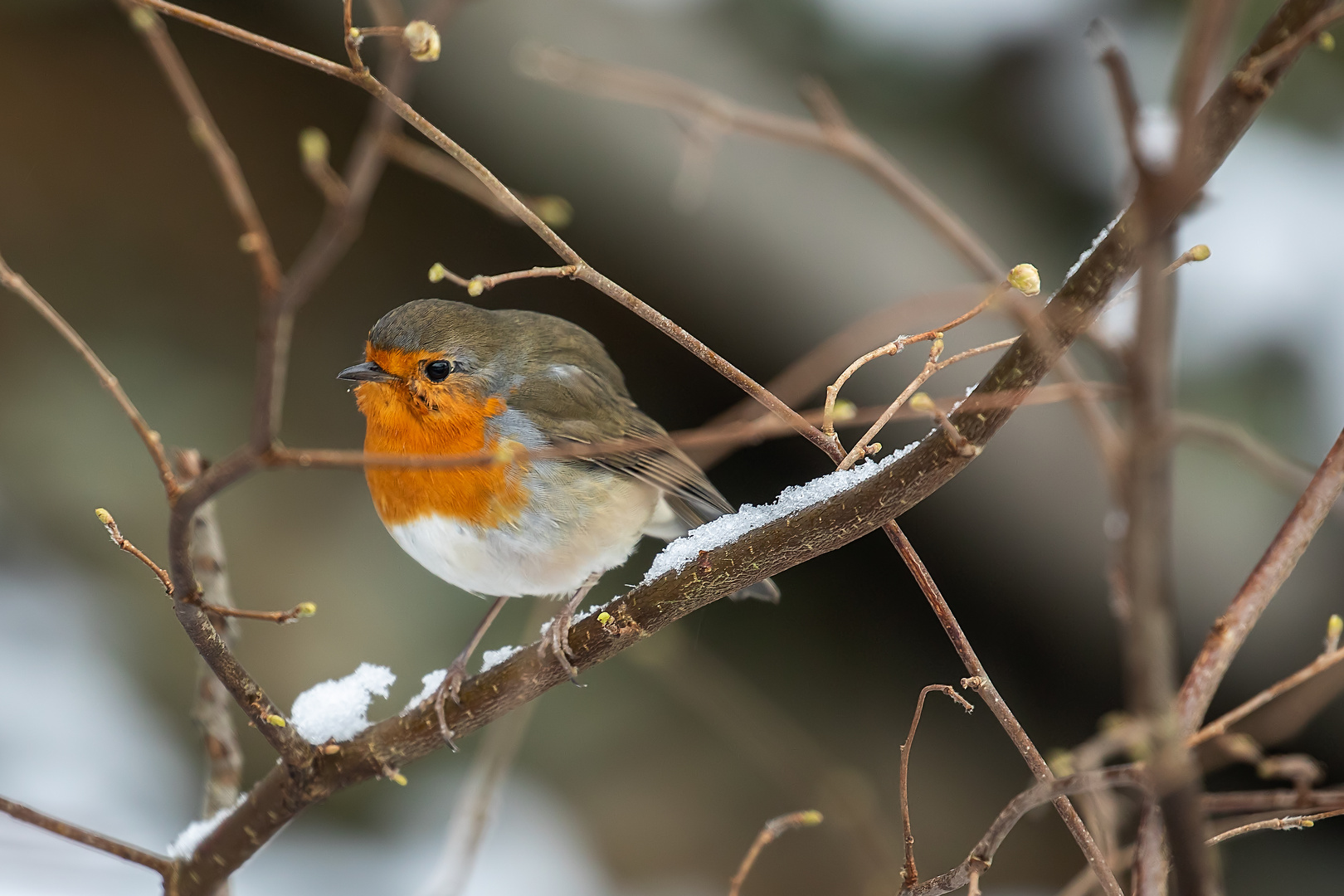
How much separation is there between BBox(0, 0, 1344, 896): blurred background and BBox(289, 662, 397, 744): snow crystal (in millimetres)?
1489

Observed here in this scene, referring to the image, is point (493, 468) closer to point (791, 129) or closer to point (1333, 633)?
point (791, 129)

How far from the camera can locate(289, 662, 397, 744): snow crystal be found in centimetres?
135

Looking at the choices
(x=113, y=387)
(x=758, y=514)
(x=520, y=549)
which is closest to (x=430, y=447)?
Result: (x=520, y=549)

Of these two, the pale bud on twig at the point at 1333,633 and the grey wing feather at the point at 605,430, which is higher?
the grey wing feather at the point at 605,430

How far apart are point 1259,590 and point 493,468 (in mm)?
1036

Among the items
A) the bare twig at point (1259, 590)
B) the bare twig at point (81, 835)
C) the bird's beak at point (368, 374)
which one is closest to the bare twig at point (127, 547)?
the bare twig at point (81, 835)

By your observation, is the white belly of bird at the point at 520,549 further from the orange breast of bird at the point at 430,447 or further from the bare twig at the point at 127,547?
the bare twig at the point at 127,547

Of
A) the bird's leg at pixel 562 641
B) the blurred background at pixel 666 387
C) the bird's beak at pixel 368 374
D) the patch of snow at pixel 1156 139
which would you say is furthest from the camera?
the blurred background at pixel 666 387

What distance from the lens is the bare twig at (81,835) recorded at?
1.00 metres

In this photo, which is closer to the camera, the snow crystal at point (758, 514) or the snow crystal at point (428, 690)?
the snow crystal at point (758, 514)

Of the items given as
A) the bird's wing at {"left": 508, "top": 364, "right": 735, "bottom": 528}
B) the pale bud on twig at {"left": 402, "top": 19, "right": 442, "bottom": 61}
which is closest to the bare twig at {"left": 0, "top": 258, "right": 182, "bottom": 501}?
the pale bud on twig at {"left": 402, "top": 19, "right": 442, "bottom": 61}

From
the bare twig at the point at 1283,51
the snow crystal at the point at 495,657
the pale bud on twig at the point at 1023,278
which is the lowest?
the bare twig at the point at 1283,51

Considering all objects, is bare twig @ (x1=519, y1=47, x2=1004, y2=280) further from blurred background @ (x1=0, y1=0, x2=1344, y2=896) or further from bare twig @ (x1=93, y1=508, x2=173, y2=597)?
blurred background @ (x1=0, y1=0, x2=1344, y2=896)

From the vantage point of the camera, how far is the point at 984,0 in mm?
3184
